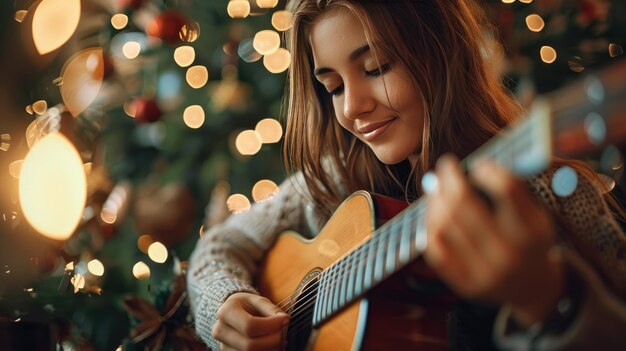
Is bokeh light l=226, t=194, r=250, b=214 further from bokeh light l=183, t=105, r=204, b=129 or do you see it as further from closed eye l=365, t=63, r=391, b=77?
closed eye l=365, t=63, r=391, b=77

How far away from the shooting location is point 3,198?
97cm

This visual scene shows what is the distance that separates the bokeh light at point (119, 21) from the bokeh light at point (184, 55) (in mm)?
176

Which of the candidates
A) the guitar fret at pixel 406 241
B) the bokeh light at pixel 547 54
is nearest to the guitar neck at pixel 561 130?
the guitar fret at pixel 406 241

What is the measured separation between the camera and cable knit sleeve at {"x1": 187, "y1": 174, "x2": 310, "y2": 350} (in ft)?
3.34

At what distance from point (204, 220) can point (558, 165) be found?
123 centimetres

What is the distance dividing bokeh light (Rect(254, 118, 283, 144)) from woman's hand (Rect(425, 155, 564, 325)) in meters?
1.18

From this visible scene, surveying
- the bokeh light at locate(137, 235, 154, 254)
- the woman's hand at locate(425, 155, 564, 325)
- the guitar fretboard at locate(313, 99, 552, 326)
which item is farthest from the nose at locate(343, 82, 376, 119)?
the bokeh light at locate(137, 235, 154, 254)

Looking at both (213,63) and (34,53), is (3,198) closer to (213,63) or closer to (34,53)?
(34,53)

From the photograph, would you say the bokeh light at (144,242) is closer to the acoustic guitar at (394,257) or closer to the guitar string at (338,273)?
the acoustic guitar at (394,257)

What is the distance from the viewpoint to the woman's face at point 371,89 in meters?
0.84

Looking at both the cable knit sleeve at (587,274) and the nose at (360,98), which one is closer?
the cable knit sleeve at (587,274)

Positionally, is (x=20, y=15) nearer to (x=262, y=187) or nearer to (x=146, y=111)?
(x=146, y=111)

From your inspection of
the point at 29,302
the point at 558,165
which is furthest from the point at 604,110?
the point at 29,302

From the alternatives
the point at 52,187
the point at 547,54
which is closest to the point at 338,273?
the point at 52,187
